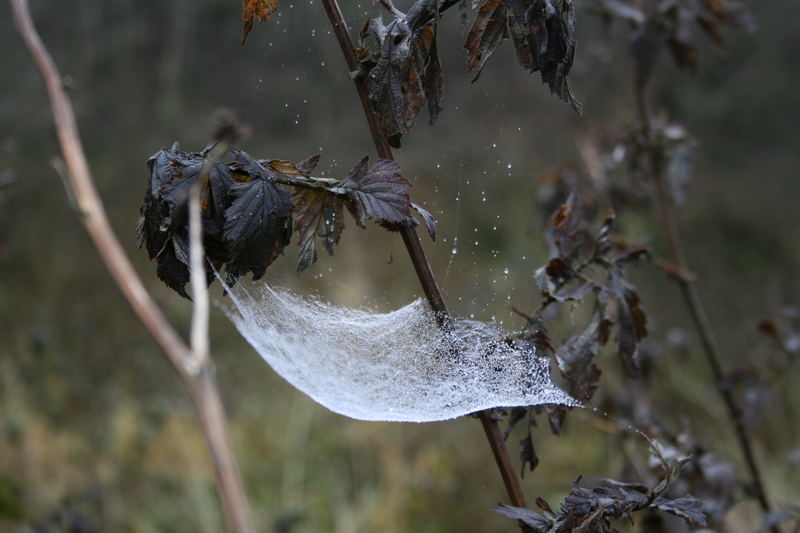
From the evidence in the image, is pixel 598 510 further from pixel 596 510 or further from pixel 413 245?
pixel 413 245

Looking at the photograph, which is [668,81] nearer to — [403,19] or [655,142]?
[655,142]

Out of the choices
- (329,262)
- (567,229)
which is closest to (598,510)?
(567,229)

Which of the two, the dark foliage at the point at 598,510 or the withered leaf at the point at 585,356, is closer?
the dark foliage at the point at 598,510

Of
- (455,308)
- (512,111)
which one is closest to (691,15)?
(512,111)

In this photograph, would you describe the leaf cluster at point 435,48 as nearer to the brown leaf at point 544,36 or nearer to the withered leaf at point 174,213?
the brown leaf at point 544,36

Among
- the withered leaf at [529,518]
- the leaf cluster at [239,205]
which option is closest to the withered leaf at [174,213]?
the leaf cluster at [239,205]

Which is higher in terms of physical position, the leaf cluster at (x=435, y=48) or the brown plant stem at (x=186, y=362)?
the leaf cluster at (x=435, y=48)
